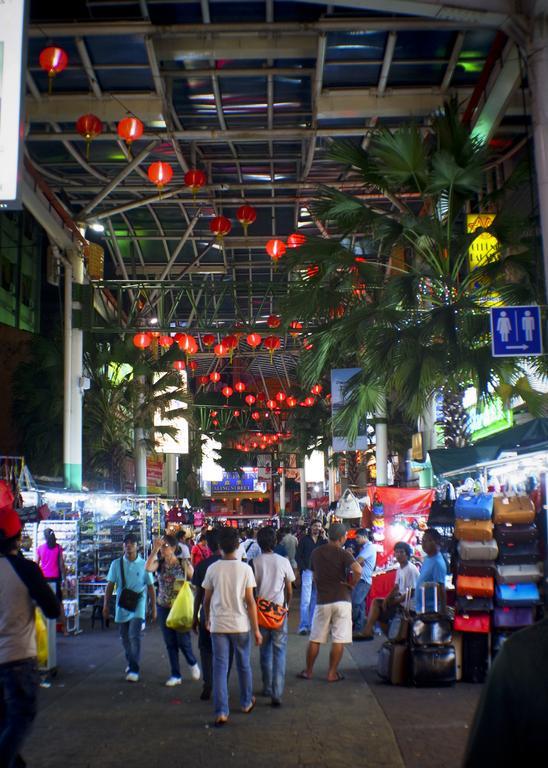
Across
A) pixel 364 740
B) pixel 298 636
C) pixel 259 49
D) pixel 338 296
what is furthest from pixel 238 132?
pixel 364 740

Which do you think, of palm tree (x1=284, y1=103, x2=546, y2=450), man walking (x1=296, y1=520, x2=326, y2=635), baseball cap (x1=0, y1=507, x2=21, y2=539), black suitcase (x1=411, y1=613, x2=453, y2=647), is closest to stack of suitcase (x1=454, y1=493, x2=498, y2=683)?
black suitcase (x1=411, y1=613, x2=453, y2=647)

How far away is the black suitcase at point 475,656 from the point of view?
10062 mm

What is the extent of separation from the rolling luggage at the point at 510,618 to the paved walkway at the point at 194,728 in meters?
1.72

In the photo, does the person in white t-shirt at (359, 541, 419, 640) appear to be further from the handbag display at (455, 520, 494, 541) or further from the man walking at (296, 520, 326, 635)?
the man walking at (296, 520, 326, 635)

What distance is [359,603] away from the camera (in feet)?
49.0

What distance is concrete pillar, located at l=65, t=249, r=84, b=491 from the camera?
20797mm

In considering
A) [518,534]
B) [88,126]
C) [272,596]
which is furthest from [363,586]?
[88,126]

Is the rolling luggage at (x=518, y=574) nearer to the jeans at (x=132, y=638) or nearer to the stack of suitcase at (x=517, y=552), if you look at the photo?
the stack of suitcase at (x=517, y=552)

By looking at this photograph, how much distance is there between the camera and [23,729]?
17.5 ft

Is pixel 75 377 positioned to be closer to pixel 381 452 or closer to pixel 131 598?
pixel 381 452

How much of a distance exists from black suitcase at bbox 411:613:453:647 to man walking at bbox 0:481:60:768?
5.27 m

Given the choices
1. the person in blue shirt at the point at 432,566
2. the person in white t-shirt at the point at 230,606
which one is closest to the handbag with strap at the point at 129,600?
the person in white t-shirt at the point at 230,606

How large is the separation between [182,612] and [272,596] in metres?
1.22

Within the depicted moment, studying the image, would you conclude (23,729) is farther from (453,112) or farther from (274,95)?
(274,95)
